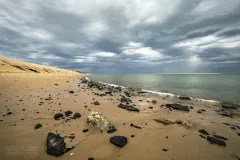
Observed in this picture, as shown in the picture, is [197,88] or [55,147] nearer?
[55,147]

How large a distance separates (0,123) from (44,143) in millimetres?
3899

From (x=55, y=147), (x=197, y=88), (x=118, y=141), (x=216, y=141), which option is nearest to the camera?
(x=55, y=147)

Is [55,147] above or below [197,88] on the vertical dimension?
below

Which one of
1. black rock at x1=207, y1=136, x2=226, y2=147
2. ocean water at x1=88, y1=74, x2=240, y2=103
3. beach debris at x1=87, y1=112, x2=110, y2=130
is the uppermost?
ocean water at x1=88, y1=74, x2=240, y2=103

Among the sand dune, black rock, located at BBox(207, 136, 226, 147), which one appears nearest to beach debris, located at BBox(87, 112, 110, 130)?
black rock, located at BBox(207, 136, 226, 147)

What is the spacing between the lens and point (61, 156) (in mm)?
4633

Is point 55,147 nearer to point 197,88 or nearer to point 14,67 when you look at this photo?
point 197,88

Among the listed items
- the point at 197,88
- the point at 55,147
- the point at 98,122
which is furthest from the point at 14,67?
the point at 197,88

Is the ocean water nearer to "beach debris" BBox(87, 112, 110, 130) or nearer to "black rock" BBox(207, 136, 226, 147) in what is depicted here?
"black rock" BBox(207, 136, 226, 147)

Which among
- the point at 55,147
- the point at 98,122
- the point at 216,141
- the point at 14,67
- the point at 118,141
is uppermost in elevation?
the point at 14,67

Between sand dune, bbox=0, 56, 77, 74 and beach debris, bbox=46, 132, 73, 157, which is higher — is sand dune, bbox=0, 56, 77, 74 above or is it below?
above

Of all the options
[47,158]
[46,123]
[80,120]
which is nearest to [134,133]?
[80,120]

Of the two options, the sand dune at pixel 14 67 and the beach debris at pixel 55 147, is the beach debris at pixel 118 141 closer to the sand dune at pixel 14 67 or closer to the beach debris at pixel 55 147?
the beach debris at pixel 55 147

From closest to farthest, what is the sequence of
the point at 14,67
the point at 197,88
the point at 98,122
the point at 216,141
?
the point at 216,141, the point at 98,122, the point at 197,88, the point at 14,67
